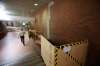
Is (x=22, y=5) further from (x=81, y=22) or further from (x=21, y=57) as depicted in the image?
(x=81, y=22)

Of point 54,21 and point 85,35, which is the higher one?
point 54,21

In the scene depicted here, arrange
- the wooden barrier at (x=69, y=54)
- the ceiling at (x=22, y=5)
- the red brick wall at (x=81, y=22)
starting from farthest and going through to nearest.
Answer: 1. the ceiling at (x=22, y=5)
2. the red brick wall at (x=81, y=22)
3. the wooden barrier at (x=69, y=54)

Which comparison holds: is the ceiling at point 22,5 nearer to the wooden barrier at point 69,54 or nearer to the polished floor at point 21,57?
the polished floor at point 21,57

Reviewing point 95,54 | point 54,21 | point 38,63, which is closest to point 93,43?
point 95,54

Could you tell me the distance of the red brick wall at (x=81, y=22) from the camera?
2.08 m

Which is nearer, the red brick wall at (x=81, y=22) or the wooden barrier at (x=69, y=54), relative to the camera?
the wooden barrier at (x=69, y=54)

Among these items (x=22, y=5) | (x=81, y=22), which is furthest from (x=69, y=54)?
(x=22, y=5)

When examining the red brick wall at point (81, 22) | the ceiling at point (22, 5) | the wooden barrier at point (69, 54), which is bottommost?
the wooden barrier at point (69, 54)

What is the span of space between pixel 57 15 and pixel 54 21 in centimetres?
37

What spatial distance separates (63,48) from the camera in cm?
196

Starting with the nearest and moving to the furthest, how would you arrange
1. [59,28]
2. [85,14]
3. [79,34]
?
1. [85,14]
2. [79,34]
3. [59,28]

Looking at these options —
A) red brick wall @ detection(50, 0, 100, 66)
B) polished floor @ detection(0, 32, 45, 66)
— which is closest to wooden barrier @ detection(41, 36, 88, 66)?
red brick wall @ detection(50, 0, 100, 66)

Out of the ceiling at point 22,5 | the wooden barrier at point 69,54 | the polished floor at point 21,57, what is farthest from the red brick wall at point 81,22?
the ceiling at point 22,5

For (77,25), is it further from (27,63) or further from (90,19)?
(27,63)
